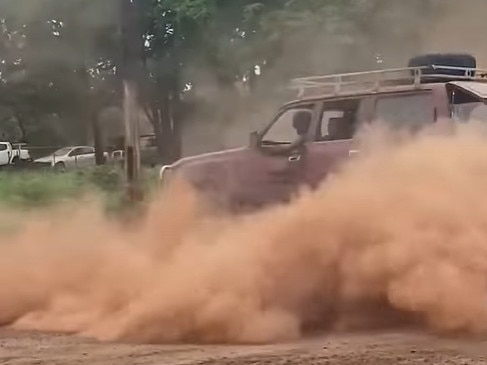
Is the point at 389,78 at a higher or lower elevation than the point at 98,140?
higher

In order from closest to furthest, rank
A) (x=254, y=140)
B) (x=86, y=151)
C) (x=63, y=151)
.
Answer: (x=254, y=140) → (x=86, y=151) → (x=63, y=151)

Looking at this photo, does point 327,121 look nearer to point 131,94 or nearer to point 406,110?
point 406,110

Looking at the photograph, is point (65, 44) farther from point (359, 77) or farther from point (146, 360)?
point (146, 360)

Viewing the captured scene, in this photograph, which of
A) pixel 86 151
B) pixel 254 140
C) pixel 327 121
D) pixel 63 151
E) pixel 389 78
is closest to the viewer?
pixel 389 78

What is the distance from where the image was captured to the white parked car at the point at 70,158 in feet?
54.0

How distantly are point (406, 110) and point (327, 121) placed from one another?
0.76 m

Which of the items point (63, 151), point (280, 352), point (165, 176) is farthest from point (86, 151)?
point (280, 352)

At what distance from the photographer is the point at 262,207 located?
739cm

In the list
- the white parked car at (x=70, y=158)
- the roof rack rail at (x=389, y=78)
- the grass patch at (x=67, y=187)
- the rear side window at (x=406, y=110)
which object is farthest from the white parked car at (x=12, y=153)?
the rear side window at (x=406, y=110)

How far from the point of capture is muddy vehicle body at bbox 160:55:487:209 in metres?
7.25

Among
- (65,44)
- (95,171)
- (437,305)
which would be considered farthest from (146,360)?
(95,171)

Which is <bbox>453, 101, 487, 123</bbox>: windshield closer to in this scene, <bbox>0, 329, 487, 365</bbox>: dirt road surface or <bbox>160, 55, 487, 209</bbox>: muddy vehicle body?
<bbox>160, 55, 487, 209</bbox>: muddy vehicle body

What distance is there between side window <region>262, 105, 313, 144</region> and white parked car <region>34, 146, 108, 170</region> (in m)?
8.09

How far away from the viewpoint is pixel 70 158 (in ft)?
59.2
